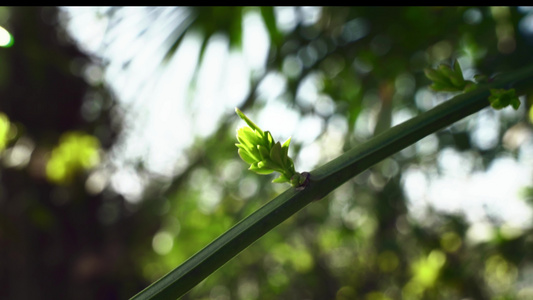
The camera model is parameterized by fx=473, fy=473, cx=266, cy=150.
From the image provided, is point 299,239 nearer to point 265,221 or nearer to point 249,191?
point 249,191

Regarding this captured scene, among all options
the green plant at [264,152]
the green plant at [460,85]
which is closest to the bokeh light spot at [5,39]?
the green plant at [264,152]

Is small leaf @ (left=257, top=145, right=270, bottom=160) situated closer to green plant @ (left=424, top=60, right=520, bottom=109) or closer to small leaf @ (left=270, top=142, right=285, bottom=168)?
small leaf @ (left=270, top=142, right=285, bottom=168)

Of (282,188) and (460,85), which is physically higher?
(282,188)

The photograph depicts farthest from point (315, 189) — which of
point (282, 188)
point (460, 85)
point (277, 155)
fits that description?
point (282, 188)

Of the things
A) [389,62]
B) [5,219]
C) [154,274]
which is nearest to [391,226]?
[389,62]

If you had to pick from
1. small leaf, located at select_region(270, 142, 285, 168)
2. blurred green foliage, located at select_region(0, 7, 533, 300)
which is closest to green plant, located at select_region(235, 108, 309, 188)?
small leaf, located at select_region(270, 142, 285, 168)

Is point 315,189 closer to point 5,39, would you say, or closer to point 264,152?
point 264,152

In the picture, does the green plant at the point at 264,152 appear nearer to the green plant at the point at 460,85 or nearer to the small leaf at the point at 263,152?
the small leaf at the point at 263,152
